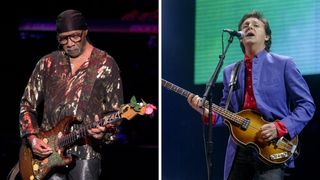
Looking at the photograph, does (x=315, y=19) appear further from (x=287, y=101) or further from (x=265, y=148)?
(x=265, y=148)

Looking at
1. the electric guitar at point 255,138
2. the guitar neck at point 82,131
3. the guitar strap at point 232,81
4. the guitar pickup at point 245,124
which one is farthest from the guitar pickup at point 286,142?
the guitar neck at point 82,131

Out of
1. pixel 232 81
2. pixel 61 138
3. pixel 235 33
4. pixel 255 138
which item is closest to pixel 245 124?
pixel 255 138

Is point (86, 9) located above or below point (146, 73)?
above

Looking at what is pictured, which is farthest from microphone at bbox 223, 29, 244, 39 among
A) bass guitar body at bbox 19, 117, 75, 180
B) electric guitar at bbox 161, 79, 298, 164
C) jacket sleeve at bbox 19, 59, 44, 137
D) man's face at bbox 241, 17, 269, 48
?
jacket sleeve at bbox 19, 59, 44, 137

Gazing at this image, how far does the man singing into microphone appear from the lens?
3451mm

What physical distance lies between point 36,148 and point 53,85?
17.7 inches

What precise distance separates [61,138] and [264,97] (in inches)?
54.7

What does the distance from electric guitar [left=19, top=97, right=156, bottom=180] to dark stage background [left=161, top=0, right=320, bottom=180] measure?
26.2 inches

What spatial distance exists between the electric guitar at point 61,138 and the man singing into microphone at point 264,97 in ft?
1.85

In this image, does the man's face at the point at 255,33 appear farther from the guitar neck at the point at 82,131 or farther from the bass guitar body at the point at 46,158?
the bass guitar body at the point at 46,158

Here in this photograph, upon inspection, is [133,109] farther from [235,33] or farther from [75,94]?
[235,33]

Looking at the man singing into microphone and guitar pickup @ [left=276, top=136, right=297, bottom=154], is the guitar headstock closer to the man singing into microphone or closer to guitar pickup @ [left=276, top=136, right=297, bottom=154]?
the man singing into microphone

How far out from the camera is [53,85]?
3.75 m

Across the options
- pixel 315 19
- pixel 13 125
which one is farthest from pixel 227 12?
pixel 13 125
